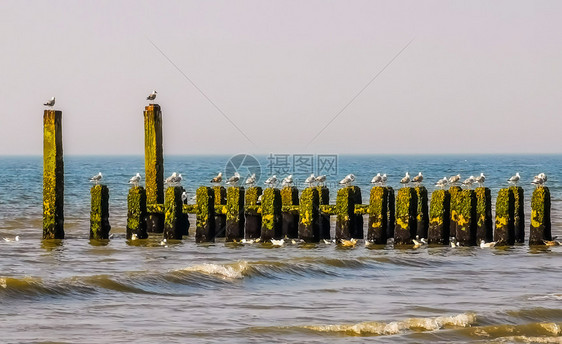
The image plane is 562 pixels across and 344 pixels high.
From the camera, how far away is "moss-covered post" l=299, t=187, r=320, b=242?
25406mm

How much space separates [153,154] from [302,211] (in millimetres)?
4846

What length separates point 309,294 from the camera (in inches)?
746

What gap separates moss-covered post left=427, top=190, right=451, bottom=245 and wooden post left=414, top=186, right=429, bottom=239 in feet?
1.44

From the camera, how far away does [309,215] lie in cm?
2558

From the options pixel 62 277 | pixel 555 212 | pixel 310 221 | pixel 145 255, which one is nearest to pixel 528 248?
pixel 310 221

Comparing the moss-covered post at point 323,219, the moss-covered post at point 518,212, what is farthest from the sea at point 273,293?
the moss-covered post at point 323,219

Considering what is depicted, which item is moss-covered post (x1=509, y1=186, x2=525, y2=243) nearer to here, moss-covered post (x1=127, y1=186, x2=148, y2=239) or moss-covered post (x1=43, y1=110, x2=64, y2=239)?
moss-covered post (x1=127, y1=186, x2=148, y2=239)

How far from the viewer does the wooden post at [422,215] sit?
25562 mm

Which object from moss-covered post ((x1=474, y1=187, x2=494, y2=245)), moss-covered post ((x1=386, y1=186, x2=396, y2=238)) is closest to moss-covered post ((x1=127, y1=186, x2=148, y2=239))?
moss-covered post ((x1=386, y1=186, x2=396, y2=238))

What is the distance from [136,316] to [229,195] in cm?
995

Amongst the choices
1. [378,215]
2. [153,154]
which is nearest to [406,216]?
[378,215]

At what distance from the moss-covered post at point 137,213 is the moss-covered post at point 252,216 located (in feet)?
8.85

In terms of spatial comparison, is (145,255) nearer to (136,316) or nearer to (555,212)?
(136,316)

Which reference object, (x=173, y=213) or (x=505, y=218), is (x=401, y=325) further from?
(x=173, y=213)
